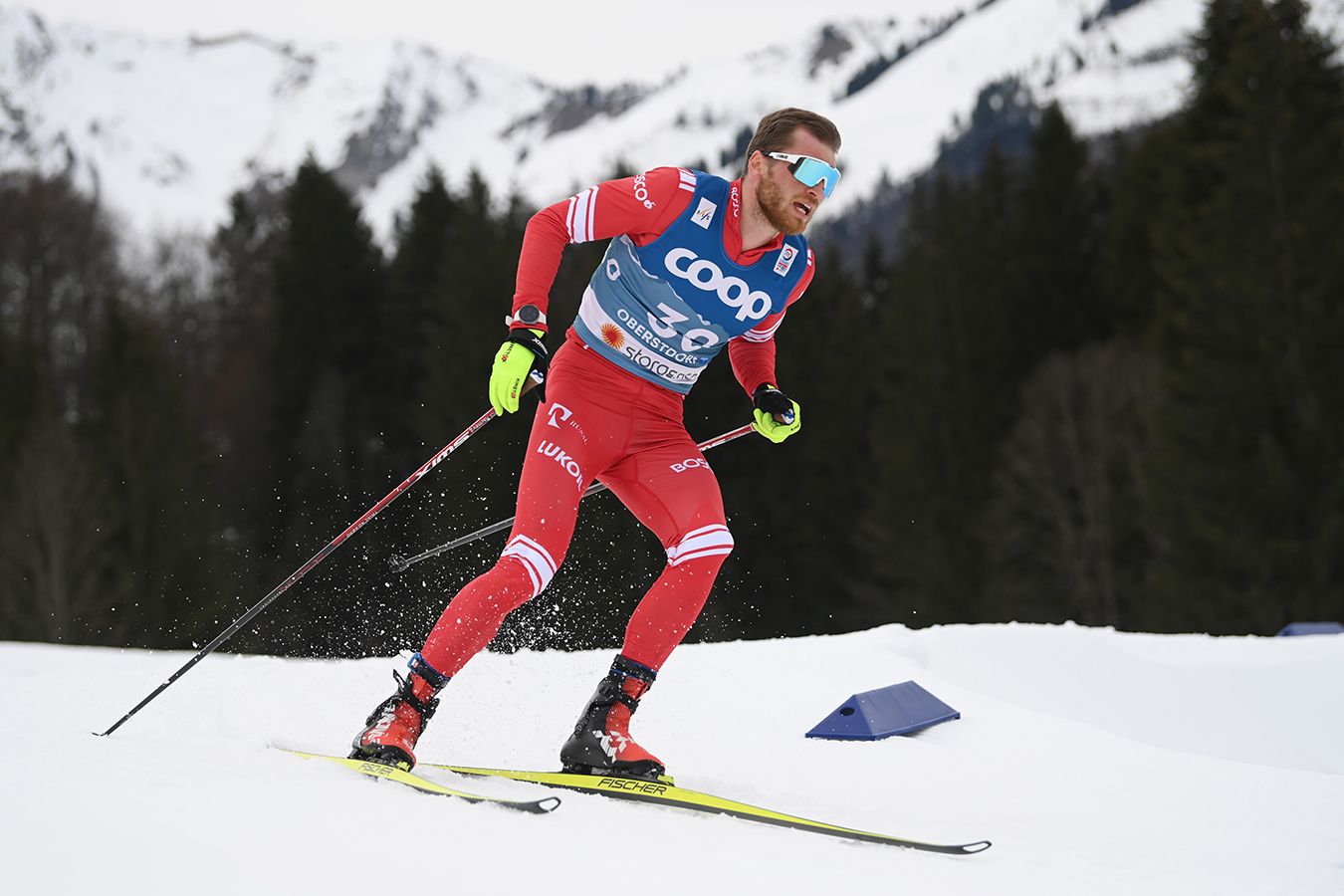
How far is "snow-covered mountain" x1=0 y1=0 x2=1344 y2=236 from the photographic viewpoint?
3846 inches

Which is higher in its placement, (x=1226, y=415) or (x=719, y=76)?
(x=719, y=76)

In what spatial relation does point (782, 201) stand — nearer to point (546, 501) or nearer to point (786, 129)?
point (786, 129)

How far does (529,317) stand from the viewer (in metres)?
3.26

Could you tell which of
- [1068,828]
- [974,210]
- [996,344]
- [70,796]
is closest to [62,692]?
[70,796]

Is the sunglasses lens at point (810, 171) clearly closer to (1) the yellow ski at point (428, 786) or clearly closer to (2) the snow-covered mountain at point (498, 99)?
(1) the yellow ski at point (428, 786)

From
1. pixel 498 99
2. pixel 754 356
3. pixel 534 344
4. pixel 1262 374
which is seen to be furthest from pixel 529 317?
pixel 498 99

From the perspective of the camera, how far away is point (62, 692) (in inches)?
183

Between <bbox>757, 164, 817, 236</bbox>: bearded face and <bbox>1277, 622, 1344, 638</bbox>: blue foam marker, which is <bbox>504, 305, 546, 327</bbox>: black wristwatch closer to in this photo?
<bbox>757, 164, 817, 236</bbox>: bearded face

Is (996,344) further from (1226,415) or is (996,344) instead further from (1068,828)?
(1068,828)

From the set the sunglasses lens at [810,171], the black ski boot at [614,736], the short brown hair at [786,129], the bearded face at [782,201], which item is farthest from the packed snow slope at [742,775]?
the short brown hair at [786,129]

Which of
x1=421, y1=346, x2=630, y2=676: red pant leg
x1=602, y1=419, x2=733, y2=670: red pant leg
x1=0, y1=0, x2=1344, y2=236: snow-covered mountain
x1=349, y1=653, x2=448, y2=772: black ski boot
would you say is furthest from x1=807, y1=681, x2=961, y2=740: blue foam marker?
x1=0, y1=0, x2=1344, y2=236: snow-covered mountain

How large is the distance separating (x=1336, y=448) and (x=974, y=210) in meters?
13.2

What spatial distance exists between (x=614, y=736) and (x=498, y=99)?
580 feet

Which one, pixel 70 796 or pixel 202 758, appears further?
pixel 202 758
